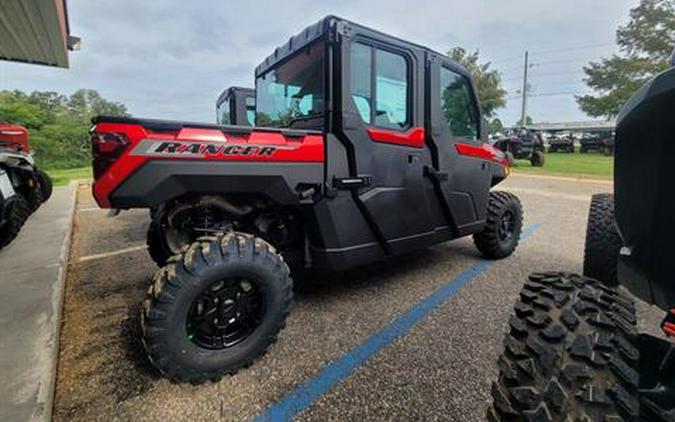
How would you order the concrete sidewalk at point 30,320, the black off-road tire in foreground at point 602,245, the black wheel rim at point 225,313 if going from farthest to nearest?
the black off-road tire in foreground at point 602,245 → the black wheel rim at point 225,313 → the concrete sidewalk at point 30,320

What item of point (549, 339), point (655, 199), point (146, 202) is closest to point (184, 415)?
point (146, 202)

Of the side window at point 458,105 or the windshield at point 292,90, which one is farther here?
the side window at point 458,105

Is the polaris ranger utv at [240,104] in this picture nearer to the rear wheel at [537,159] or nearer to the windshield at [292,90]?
the windshield at [292,90]

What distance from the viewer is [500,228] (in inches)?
169

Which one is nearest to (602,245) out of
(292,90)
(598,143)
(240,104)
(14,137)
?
(292,90)

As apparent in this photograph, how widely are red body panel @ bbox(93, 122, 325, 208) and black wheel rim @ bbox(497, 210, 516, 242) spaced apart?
3.01 metres

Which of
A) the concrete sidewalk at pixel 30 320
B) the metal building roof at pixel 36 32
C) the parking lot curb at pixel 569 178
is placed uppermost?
the metal building roof at pixel 36 32

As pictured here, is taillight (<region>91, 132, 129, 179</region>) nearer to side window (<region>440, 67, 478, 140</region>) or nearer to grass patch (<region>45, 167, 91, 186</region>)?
side window (<region>440, 67, 478, 140</region>)

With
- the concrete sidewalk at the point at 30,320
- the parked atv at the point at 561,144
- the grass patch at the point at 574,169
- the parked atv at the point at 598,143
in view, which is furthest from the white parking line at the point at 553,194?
the parked atv at the point at 561,144

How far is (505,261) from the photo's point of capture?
430cm

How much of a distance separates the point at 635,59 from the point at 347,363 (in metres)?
38.5

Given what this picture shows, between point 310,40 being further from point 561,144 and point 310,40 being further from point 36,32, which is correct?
point 561,144

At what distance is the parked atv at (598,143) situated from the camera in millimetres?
26444

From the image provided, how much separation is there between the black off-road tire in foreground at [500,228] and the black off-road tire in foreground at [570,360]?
304cm
